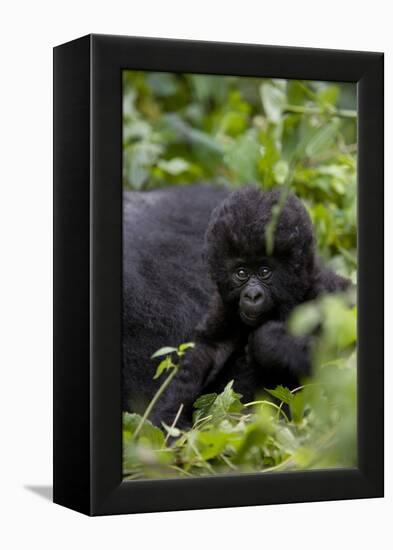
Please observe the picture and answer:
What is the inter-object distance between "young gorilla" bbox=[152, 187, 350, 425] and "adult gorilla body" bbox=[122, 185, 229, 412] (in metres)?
0.05

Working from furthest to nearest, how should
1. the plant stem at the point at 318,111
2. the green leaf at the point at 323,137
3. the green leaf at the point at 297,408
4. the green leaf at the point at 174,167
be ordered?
1. the green leaf at the point at 174,167
2. the green leaf at the point at 323,137
3. the plant stem at the point at 318,111
4. the green leaf at the point at 297,408

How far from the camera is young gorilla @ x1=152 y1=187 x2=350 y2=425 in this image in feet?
5.37

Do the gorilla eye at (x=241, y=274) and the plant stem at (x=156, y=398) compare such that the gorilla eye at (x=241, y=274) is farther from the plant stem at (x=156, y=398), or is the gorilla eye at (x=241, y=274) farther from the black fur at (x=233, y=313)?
the plant stem at (x=156, y=398)

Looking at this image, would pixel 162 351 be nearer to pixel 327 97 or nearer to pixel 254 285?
pixel 254 285

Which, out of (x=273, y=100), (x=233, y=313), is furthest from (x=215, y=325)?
(x=273, y=100)

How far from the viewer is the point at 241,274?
1.65 m

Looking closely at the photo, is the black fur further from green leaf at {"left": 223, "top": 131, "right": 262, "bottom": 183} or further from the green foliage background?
green leaf at {"left": 223, "top": 131, "right": 262, "bottom": 183}

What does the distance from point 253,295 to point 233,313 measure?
6cm

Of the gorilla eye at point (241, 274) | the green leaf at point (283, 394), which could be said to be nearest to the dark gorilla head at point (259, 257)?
the gorilla eye at point (241, 274)

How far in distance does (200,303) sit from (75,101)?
0.38 meters

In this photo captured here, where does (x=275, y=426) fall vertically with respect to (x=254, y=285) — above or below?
below

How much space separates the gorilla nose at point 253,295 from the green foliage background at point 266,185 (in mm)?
68

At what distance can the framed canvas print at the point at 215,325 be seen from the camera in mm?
1521

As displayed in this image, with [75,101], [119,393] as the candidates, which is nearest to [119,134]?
[75,101]
